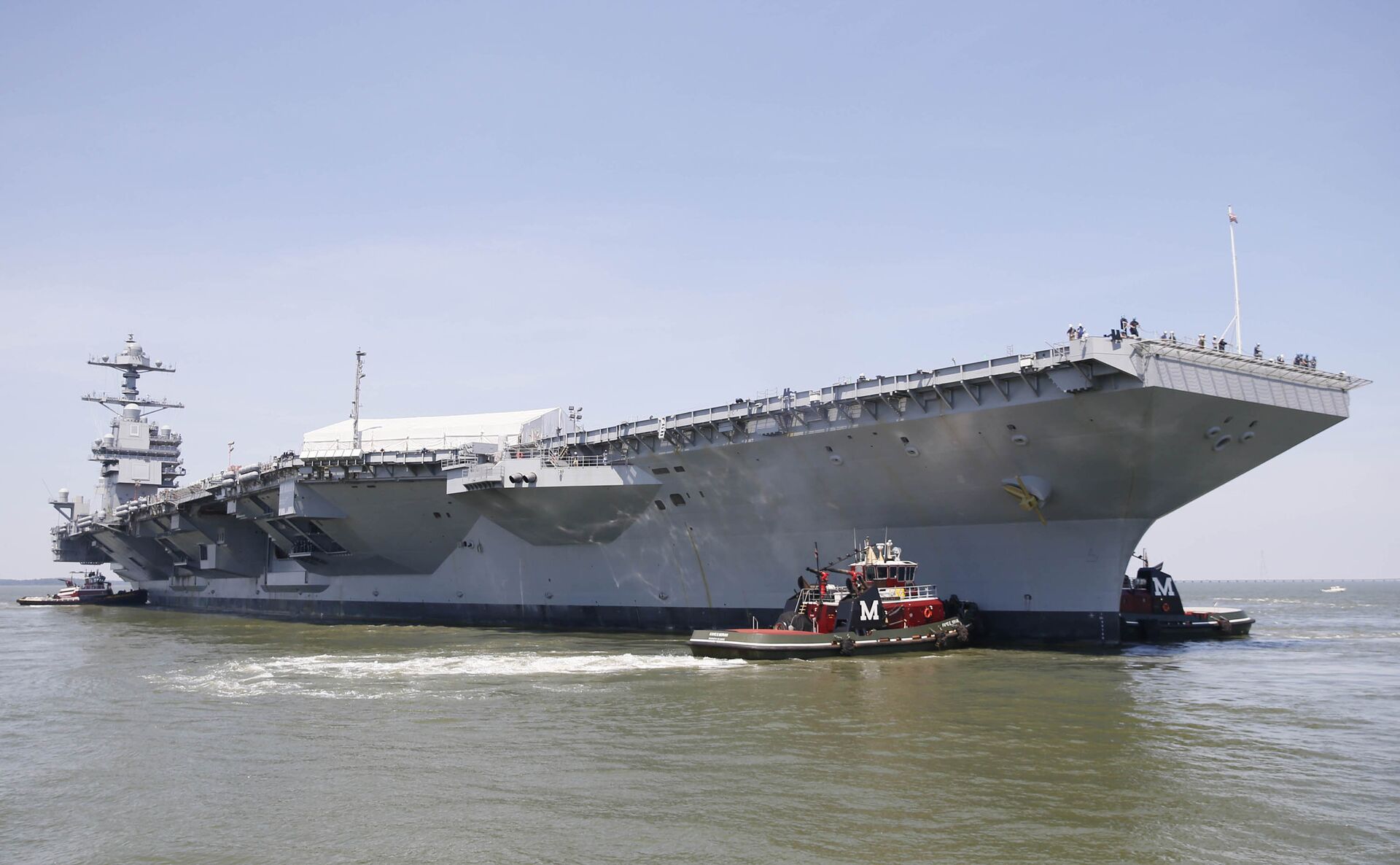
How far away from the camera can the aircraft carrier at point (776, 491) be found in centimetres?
2072

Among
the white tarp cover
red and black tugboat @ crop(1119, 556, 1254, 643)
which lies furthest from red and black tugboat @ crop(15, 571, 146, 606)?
red and black tugboat @ crop(1119, 556, 1254, 643)

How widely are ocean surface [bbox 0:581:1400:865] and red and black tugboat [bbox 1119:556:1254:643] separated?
6636 mm

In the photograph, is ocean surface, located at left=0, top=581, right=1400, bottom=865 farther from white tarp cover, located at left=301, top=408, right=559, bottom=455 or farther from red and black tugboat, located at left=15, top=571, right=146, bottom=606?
red and black tugboat, located at left=15, top=571, right=146, bottom=606

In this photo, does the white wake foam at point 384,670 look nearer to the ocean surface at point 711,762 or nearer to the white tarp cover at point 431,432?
the ocean surface at point 711,762

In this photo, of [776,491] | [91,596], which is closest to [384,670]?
[776,491]

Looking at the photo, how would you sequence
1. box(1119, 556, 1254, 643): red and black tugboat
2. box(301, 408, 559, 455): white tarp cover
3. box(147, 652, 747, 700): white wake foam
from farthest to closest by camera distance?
box(301, 408, 559, 455): white tarp cover, box(1119, 556, 1254, 643): red and black tugboat, box(147, 652, 747, 700): white wake foam

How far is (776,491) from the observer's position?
2572cm

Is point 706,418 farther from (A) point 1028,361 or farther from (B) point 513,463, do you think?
(A) point 1028,361

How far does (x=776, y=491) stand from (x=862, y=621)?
4.58 metres

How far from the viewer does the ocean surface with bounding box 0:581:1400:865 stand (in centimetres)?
899

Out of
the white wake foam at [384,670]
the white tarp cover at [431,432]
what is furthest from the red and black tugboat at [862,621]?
the white tarp cover at [431,432]

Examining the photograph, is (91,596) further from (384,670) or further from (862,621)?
(862,621)

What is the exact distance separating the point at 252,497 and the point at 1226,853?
36.6 meters

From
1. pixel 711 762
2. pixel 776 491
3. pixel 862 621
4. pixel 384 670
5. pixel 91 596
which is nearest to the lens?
pixel 711 762
